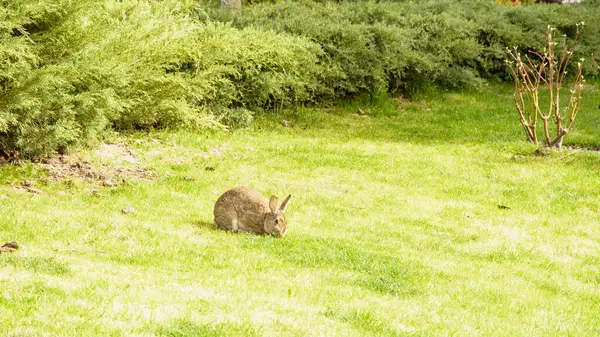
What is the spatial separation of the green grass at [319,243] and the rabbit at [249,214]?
17 centimetres

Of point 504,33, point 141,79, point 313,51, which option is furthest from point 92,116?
point 504,33

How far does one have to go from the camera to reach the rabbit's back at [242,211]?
8922 millimetres

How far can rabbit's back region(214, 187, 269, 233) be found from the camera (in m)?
8.92

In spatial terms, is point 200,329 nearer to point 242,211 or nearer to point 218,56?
point 242,211

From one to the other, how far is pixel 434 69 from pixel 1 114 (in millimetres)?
11898

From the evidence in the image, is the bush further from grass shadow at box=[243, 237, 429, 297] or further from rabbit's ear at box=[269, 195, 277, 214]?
grass shadow at box=[243, 237, 429, 297]

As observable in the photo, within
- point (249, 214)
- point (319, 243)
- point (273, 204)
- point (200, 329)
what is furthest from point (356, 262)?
point (200, 329)

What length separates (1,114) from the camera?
1019cm

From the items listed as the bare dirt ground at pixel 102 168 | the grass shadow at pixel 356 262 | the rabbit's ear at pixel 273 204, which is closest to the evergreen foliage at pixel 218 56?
the bare dirt ground at pixel 102 168

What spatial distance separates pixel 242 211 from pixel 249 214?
81 mm

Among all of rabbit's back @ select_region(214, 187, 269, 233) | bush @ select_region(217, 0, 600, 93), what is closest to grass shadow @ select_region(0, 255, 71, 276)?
rabbit's back @ select_region(214, 187, 269, 233)

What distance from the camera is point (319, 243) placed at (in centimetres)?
891

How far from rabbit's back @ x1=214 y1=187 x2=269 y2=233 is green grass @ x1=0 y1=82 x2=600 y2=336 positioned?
0.20m

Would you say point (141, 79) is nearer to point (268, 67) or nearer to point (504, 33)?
point (268, 67)
